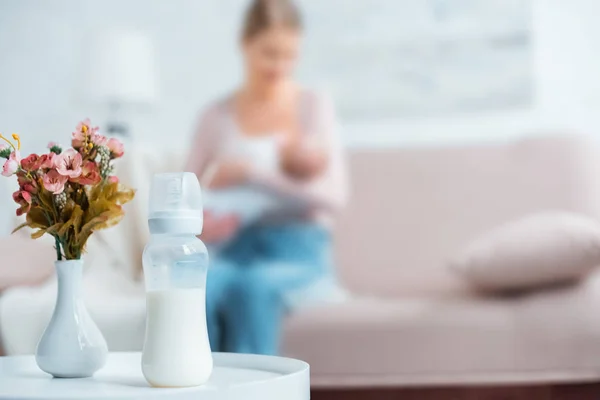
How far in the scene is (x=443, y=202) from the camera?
1.97 m

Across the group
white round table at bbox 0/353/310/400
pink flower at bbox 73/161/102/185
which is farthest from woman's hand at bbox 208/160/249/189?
pink flower at bbox 73/161/102/185

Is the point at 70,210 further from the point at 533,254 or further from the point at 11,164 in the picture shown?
the point at 533,254

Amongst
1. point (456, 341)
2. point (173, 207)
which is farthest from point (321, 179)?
point (173, 207)

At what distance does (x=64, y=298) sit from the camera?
89cm

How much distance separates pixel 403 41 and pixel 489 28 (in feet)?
0.84

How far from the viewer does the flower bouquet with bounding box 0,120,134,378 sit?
85cm

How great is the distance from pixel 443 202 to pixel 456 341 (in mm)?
491

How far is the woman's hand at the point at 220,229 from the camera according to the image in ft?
6.19

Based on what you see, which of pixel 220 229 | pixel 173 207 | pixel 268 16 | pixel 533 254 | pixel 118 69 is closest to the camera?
pixel 173 207

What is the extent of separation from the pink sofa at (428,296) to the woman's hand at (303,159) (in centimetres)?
14

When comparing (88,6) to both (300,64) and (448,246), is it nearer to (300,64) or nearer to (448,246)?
(300,64)

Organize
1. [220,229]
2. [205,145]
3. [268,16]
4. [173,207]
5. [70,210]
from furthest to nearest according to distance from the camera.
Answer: [268,16]
[205,145]
[220,229]
[70,210]
[173,207]

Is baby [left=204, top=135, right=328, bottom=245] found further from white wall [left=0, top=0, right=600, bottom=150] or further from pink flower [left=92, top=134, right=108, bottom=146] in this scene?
pink flower [left=92, top=134, right=108, bottom=146]

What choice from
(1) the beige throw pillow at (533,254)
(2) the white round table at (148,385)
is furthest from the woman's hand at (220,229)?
(2) the white round table at (148,385)
